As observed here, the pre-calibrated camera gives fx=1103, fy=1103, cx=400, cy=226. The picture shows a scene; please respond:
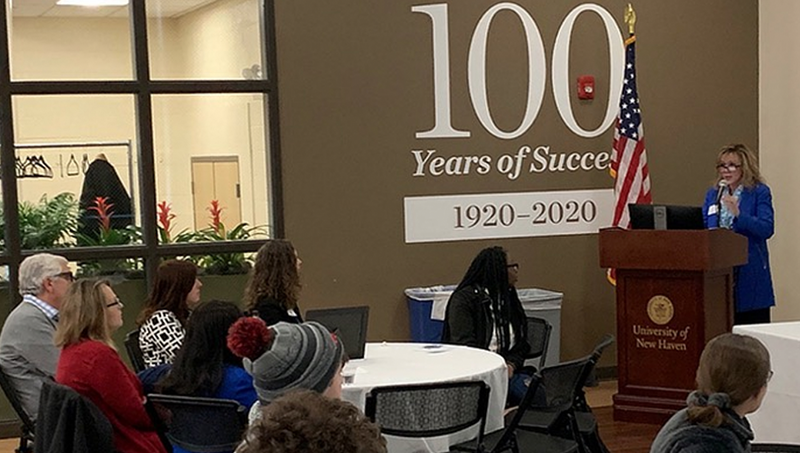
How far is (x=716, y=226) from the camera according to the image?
21.5ft

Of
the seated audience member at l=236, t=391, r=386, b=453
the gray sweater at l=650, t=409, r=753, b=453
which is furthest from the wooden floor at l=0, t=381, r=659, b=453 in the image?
the seated audience member at l=236, t=391, r=386, b=453

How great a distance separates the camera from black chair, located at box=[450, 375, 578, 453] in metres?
4.18

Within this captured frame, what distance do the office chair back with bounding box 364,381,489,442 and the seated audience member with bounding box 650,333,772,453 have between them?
1.14 meters

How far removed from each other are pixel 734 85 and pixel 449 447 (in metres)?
4.73

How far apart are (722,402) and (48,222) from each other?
4.93 metres

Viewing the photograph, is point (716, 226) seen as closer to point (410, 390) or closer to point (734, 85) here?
point (734, 85)

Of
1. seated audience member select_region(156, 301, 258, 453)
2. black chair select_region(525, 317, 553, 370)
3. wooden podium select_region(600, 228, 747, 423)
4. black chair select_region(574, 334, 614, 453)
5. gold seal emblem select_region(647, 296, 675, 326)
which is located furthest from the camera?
gold seal emblem select_region(647, 296, 675, 326)

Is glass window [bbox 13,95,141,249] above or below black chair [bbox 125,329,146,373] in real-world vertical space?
above

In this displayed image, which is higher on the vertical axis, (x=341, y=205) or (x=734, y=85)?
(x=734, y=85)

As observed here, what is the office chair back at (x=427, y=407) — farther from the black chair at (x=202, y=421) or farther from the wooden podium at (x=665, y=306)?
the wooden podium at (x=665, y=306)

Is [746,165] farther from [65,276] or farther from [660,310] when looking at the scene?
[65,276]

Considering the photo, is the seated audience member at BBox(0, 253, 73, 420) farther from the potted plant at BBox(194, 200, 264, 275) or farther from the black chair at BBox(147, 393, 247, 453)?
the potted plant at BBox(194, 200, 264, 275)

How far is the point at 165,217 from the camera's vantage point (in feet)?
22.9

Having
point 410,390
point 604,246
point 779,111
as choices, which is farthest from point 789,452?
point 779,111
